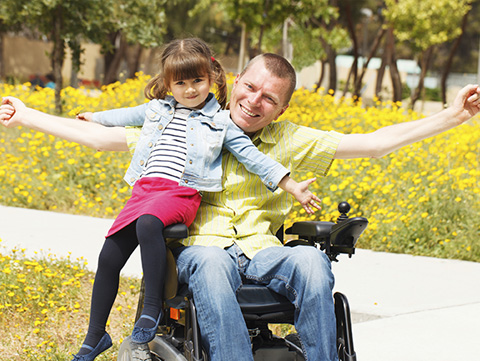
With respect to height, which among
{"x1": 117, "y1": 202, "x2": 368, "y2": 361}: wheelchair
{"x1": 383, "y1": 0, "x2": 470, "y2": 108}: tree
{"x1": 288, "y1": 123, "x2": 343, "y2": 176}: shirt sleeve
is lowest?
{"x1": 117, "y1": 202, "x2": 368, "y2": 361}: wheelchair

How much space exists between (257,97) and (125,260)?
0.81m

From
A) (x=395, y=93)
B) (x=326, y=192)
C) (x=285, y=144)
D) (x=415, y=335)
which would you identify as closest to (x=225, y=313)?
(x=285, y=144)

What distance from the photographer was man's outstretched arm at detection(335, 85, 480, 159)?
276cm

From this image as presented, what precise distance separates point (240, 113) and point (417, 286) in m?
2.40

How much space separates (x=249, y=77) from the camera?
2.81 m

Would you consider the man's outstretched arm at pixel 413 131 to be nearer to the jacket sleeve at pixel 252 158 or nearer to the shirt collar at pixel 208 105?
the jacket sleeve at pixel 252 158

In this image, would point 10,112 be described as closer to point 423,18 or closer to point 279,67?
→ point 279,67

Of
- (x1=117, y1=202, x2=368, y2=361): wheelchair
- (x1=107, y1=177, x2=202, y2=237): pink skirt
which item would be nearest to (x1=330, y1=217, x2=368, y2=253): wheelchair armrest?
(x1=117, y1=202, x2=368, y2=361): wheelchair

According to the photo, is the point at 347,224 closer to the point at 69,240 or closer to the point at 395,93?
the point at 69,240

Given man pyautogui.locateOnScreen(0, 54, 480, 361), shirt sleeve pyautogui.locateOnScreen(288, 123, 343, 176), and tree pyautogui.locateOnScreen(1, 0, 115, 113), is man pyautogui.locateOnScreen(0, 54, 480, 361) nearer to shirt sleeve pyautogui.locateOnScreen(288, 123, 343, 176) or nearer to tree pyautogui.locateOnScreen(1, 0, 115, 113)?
shirt sleeve pyautogui.locateOnScreen(288, 123, 343, 176)

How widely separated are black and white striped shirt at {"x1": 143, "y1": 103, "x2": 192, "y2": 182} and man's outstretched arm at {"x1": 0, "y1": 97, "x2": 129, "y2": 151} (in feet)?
A: 0.90

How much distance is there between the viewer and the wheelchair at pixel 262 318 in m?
2.44

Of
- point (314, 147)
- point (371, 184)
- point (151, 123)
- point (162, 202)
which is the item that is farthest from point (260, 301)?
point (371, 184)

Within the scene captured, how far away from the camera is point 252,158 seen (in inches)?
104
